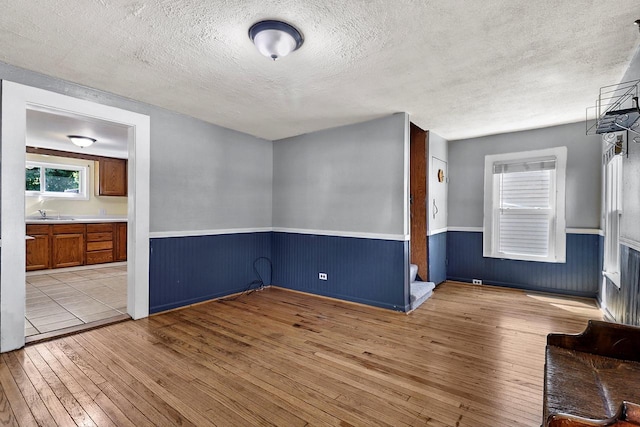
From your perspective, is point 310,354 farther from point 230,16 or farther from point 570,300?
point 570,300

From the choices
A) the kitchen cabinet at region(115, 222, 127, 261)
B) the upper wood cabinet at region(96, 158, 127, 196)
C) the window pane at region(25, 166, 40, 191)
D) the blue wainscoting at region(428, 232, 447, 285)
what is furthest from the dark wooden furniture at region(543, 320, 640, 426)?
the window pane at region(25, 166, 40, 191)

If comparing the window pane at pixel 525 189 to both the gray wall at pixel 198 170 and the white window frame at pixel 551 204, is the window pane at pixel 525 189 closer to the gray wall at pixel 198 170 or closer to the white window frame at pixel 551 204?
the white window frame at pixel 551 204

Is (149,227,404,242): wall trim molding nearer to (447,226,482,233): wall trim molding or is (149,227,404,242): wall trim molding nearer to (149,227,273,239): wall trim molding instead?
(149,227,273,239): wall trim molding

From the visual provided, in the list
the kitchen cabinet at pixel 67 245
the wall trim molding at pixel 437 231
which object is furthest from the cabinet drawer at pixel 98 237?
the wall trim molding at pixel 437 231

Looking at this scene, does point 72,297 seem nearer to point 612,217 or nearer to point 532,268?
point 532,268

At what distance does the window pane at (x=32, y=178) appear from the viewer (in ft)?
19.7

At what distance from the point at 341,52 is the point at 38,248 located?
6.35 m

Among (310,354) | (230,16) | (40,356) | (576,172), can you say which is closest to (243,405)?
(310,354)

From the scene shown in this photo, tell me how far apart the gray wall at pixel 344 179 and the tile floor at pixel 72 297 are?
2.51 meters

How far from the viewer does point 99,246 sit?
629cm

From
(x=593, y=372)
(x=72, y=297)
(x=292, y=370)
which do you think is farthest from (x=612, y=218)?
(x=72, y=297)

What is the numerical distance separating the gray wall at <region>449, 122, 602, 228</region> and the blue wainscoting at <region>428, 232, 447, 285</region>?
1.49 ft

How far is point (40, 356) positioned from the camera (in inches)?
98.7

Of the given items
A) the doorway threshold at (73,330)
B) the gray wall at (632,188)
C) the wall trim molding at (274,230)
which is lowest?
the doorway threshold at (73,330)
